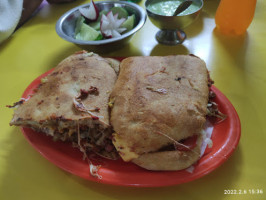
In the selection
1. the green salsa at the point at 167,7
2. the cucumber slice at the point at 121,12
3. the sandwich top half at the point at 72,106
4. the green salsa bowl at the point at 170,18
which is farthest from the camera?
the cucumber slice at the point at 121,12

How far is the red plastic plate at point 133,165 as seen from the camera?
0.94 metres

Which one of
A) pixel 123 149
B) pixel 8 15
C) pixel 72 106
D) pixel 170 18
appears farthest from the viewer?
pixel 8 15

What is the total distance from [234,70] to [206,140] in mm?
798

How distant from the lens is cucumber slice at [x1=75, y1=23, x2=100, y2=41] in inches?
70.2

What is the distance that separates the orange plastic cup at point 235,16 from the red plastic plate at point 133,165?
1.01 metres

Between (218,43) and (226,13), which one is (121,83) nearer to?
(218,43)

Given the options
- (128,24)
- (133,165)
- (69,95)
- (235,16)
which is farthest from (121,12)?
(133,165)

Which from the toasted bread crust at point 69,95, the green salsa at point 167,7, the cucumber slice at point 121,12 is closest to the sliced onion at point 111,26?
the cucumber slice at point 121,12

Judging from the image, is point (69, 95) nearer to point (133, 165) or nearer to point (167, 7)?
point (133, 165)

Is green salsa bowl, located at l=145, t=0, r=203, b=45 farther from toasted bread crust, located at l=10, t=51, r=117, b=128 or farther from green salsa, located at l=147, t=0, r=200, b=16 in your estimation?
toasted bread crust, located at l=10, t=51, r=117, b=128

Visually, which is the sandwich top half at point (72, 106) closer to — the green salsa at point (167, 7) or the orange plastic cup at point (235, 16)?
the green salsa at point (167, 7)

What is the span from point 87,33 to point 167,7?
69cm

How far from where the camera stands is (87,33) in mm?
1811

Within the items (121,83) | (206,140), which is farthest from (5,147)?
(206,140)
